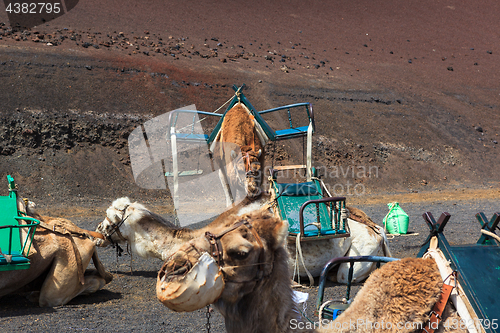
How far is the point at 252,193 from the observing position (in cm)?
664

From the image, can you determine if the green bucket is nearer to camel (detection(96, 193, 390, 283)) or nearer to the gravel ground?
camel (detection(96, 193, 390, 283))

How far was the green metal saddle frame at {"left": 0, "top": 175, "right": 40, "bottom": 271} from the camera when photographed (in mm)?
5052

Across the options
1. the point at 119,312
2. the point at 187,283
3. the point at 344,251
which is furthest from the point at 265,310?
the point at 344,251

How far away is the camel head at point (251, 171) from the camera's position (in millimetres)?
6637

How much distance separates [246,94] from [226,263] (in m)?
20.2

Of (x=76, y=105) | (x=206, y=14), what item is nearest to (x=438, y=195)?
(x=76, y=105)

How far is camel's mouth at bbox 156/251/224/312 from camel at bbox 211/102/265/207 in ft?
14.2

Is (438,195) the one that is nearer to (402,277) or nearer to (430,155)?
(430,155)

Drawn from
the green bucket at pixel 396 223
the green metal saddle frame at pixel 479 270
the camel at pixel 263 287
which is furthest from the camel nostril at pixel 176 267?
the green bucket at pixel 396 223

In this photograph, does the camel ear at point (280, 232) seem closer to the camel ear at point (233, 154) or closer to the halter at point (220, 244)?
the halter at point (220, 244)

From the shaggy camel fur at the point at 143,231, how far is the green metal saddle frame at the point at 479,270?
12.4 feet

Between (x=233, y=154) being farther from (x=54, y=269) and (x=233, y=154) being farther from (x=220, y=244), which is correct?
(x=220, y=244)

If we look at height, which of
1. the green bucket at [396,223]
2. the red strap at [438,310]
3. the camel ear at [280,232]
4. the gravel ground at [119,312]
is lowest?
the green bucket at [396,223]

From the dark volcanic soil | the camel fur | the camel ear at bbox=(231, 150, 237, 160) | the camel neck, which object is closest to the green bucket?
the dark volcanic soil
